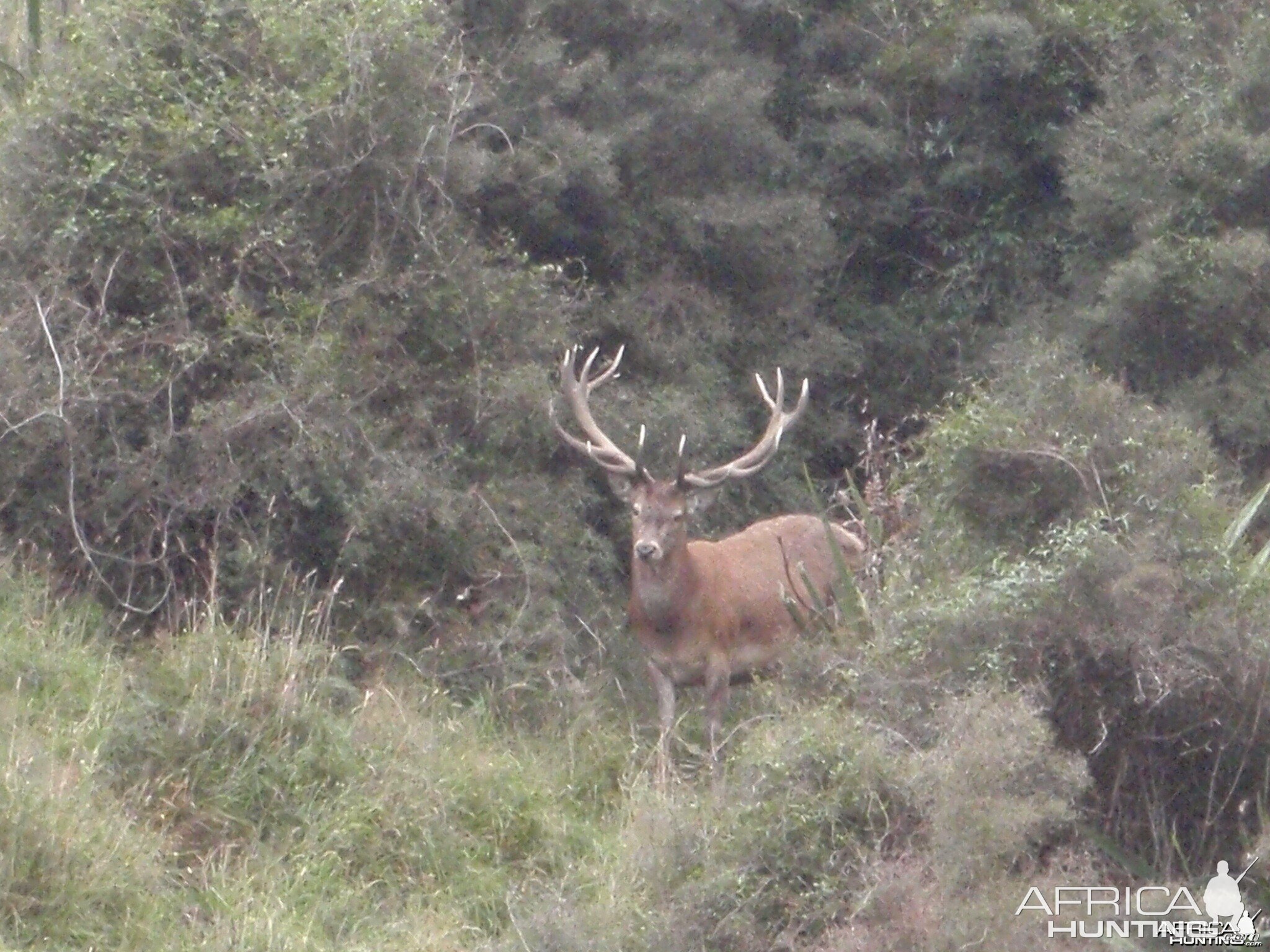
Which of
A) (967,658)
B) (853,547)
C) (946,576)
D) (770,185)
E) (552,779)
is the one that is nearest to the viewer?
(967,658)

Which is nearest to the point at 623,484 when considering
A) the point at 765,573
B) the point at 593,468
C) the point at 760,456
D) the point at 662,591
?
the point at 662,591

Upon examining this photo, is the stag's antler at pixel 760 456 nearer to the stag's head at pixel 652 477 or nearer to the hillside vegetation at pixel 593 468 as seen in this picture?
the stag's head at pixel 652 477

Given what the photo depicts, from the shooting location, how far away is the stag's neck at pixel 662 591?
11.3 meters

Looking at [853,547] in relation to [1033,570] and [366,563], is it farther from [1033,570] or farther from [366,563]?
[1033,570]

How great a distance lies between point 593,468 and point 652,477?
3.68ft

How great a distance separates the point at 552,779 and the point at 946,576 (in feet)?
7.45

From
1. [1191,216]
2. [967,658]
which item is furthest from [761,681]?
[1191,216]

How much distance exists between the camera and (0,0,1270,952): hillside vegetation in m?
7.75

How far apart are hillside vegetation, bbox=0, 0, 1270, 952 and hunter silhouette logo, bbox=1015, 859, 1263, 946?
10cm

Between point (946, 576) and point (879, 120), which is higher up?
point (946, 576)

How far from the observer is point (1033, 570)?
27.5ft

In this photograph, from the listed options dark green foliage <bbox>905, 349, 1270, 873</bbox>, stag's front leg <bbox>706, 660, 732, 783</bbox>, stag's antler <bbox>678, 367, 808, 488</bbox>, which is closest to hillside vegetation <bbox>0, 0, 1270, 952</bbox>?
dark green foliage <bbox>905, 349, 1270, 873</bbox>

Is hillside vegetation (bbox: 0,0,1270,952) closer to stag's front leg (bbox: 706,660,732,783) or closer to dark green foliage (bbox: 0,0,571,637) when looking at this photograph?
dark green foliage (bbox: 0,0,571,637)

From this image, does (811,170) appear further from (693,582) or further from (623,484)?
(693,582)
